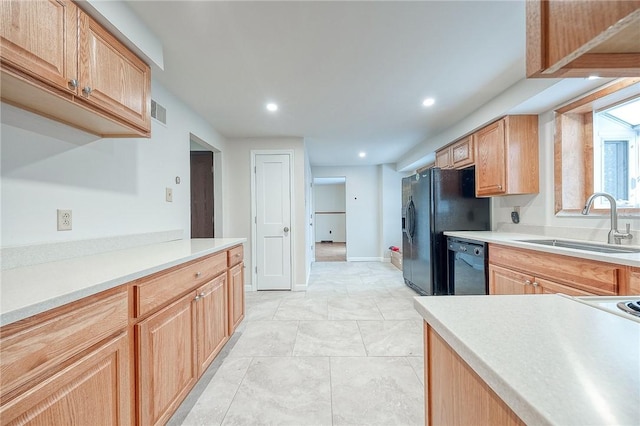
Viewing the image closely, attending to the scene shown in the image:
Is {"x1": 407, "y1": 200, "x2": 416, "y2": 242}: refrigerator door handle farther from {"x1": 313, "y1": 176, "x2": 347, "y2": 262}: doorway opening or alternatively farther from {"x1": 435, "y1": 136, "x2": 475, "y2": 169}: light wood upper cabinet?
{"x1": 313, "y1": 176, "x2": 347, "y2": 262}: doorway opening

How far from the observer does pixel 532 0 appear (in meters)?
0.54

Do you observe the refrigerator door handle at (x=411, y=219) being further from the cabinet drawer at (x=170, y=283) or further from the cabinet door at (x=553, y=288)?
the cabinet drawer at (x=170, y=283)

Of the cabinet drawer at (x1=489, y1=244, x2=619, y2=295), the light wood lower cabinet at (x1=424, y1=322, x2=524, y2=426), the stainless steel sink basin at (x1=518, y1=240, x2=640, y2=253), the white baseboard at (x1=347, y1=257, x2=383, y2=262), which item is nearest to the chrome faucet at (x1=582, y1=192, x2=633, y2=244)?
the stainless steel sink basin at (x1=518, y1=240, x2=640, y2=253)

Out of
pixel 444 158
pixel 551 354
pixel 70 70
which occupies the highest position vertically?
pixel 444 158

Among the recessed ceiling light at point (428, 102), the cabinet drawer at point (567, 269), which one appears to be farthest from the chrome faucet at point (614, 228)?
the recessed ceiling light at point (428, 102)

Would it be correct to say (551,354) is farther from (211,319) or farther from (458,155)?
(458,155)

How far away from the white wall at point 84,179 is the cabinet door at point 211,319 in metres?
0.69

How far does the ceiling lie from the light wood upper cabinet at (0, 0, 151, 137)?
34 centimetres

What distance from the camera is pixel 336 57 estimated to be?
1.90 m

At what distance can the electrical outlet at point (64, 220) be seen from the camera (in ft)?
4.50

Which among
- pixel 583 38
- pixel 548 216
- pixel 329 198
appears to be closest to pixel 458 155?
pixel 548 216

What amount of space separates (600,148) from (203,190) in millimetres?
4283

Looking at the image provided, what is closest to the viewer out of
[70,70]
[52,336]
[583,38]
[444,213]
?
[583,38]

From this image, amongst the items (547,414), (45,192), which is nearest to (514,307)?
(547,414)
